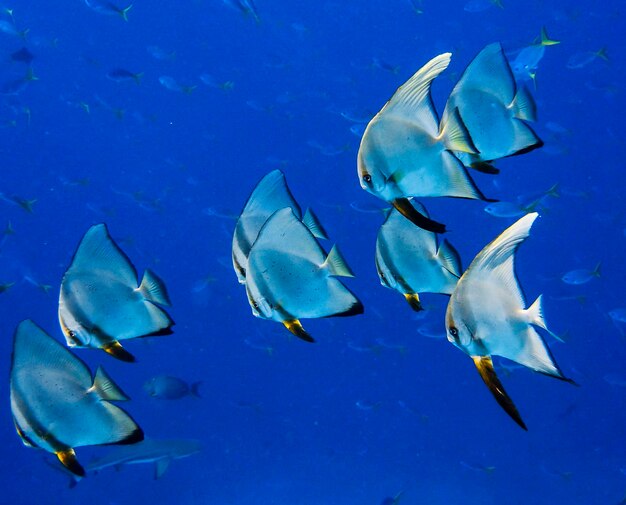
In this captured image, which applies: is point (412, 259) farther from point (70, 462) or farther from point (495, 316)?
point (70, 462)

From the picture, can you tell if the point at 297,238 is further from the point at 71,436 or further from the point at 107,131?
the point at 107,131

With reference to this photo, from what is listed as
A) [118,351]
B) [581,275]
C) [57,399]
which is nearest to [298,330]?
[118,351]

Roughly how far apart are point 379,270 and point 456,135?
0.74 m

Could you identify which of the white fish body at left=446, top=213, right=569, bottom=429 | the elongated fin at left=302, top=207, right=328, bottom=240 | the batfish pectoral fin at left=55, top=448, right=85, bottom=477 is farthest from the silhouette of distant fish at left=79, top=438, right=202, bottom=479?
the white fish body at left=446, top=213, right=569, bottom=429

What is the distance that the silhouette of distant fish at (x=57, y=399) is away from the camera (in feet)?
7.94

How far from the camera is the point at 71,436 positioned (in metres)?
2.43

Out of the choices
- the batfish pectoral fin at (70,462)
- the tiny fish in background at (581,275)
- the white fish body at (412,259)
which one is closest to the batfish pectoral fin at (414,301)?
the white fish body at (412,259)

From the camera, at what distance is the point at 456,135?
6.70 feet

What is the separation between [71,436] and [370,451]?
22.7 meters

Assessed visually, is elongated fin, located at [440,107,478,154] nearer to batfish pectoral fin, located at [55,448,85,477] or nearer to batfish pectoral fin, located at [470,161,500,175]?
batfish pectoral fin, located at [470,161,500,175]

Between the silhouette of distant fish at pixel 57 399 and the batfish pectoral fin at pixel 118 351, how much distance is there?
0.31 ft

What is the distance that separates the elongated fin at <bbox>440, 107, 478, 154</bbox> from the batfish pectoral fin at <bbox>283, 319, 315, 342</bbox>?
84cm

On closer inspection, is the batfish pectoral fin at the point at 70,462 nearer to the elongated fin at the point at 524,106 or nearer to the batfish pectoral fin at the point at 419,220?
the batfish pectoral fin at the point at 419,220

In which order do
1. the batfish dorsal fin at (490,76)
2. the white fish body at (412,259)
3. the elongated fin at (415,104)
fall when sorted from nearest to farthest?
the elongated fin at (415,104) → the batfish dorsal fin at (490,76) → the white fish body at (412,259)
